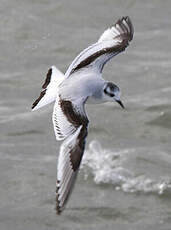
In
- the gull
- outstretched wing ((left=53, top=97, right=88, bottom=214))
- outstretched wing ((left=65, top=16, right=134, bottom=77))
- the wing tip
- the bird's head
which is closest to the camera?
outstretched wing ((left=53, top=97, right=88, bottom=214))

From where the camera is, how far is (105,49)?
6953mm

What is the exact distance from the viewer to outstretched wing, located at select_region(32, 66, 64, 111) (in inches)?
254

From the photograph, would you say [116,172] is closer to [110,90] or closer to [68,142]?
[110,90]

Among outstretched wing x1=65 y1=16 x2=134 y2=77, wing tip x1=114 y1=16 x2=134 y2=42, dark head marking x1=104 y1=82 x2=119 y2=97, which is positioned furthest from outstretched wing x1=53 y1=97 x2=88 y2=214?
wing tip x1=114 y1=16 x2=134 y2=42

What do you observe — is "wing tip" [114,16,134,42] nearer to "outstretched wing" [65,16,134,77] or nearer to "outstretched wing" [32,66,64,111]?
"outstretched wing" [65,16,134,77]

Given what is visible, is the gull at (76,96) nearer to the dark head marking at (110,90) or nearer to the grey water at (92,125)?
the dark head marking at (110,90)

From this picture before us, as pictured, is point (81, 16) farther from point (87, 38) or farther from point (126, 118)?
point (126, 118)

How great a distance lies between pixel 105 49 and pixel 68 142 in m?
1.32

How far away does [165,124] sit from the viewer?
893 centimetres

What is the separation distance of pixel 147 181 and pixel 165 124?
4.00 feet

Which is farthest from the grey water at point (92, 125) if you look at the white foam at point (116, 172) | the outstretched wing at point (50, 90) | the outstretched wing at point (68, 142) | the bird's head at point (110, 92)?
the outstretched wing at point (68, 142)

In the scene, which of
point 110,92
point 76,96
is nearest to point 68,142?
point 76,96

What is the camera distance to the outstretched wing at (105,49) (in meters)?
6.79

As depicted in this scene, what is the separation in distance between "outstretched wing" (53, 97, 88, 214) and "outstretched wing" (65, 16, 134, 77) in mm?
636
